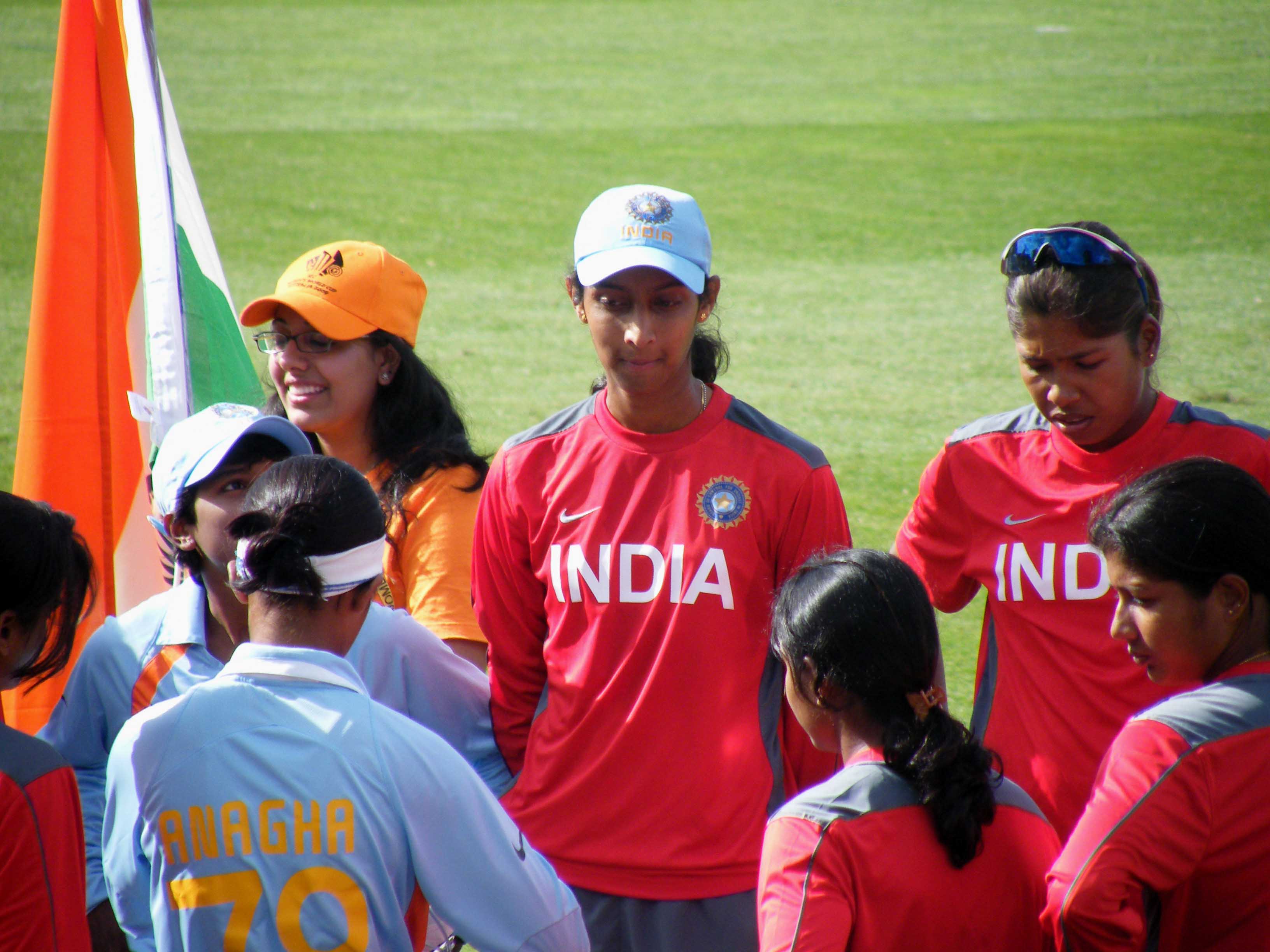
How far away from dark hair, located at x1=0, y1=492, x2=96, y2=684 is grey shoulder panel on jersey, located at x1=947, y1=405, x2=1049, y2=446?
1487mm

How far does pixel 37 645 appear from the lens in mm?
1909

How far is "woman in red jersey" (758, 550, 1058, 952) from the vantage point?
1.63m

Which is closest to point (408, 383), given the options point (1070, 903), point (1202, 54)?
point (1070, 903)

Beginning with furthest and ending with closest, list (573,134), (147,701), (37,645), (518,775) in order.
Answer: (573,134)
(518,775)
(147,701)
(37,645)

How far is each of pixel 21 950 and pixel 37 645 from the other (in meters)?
0.44

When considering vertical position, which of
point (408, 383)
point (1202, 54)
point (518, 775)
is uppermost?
point (1202, 54)

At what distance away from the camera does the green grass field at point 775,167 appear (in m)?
8.67

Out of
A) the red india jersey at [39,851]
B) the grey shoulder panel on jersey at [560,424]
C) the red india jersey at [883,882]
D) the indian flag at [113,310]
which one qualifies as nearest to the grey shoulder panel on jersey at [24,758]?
the red india jersey at [39,851]

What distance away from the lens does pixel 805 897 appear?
1627 millimetres

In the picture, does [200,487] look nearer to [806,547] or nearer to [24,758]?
[24,758]

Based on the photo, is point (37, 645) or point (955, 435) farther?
point (955, 435)

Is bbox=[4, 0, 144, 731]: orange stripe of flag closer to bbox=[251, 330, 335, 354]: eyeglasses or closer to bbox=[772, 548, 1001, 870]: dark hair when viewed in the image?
bbox=[251, 330, 335, 354]: eyeglasses

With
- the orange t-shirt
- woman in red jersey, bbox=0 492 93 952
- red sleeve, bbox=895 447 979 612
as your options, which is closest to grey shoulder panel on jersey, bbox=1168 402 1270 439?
red sleeve, bbox=895 447 979 612

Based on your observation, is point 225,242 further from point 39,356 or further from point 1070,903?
point 1070,903
